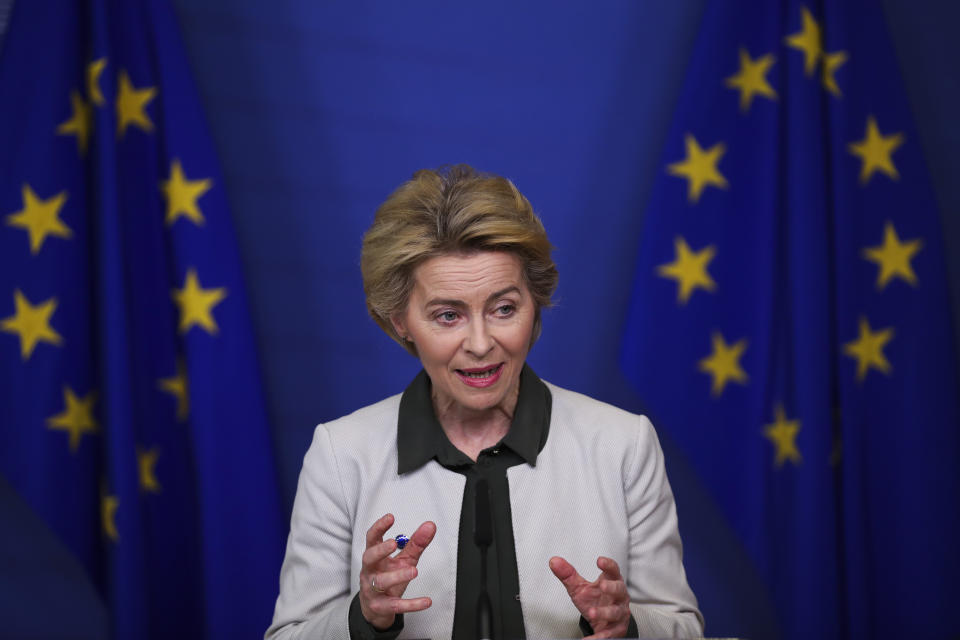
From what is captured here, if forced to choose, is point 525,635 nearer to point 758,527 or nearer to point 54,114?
point 758,527

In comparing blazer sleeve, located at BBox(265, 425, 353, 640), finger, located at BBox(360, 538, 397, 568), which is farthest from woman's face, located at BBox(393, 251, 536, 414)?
finger, located at BBox(360, 538, 397, 568)

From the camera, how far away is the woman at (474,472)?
171cm

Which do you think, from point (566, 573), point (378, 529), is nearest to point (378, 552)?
point (378, 529)

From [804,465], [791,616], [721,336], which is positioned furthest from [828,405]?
[791,616]

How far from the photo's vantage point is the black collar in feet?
5.89

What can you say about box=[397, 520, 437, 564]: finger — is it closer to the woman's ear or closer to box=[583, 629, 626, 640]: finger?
box=[583, 629, 626, 640]: finger

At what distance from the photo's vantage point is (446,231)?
1728mm

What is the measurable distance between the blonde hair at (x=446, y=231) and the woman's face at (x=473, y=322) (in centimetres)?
3

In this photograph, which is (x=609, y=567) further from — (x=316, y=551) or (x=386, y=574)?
(x=316, y=551)

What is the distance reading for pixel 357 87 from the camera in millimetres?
2766

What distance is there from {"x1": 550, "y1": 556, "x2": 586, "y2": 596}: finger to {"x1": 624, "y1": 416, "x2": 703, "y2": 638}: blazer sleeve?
0.28 m

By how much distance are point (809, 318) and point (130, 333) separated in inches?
67.5

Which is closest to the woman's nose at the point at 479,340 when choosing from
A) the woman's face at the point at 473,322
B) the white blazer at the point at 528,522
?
the woman's face at the point at 473,322

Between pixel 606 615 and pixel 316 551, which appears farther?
pixel 316 551
